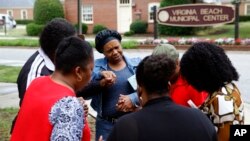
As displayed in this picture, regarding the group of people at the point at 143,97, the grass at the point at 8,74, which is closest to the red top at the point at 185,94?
the group of people at the point at 143,97

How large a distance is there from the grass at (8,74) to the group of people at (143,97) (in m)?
9.67

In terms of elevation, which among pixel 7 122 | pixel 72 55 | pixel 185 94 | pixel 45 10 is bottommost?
pixel 7 122

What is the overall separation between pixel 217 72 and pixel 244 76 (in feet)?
35.6

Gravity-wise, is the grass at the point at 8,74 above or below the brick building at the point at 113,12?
below

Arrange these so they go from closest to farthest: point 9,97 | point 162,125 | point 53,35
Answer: point 162,125, point 53,35, point 9,97

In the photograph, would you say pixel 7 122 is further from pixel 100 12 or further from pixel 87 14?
pixel 87 14

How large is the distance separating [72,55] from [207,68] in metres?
0.86

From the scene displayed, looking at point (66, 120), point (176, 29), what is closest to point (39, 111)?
point (66, 120)

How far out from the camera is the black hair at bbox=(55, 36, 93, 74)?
8.27 feet

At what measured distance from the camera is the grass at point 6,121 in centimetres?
666

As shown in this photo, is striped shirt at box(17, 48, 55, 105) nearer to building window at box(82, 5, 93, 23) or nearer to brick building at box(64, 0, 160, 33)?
brick building at box(64, 0, 160, 33)

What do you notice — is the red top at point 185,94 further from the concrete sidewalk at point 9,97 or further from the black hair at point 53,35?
the concrete sidewalk at point 9,97

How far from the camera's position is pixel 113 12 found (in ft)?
121

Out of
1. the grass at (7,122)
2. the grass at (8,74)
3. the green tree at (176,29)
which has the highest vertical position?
the green tree at (176,29)
